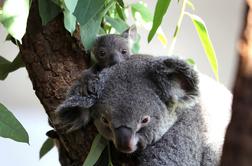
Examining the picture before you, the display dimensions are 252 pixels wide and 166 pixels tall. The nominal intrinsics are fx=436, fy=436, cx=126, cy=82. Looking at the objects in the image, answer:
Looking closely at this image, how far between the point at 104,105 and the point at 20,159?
166cm

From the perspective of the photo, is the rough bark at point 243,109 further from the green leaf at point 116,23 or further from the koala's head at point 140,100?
the green leaf at point 116,23

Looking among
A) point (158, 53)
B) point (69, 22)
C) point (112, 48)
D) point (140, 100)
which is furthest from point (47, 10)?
point (158, 53)

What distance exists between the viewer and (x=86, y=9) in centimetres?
116

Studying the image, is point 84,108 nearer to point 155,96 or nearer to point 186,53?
point 155,96

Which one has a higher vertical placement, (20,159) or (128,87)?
(128,87)

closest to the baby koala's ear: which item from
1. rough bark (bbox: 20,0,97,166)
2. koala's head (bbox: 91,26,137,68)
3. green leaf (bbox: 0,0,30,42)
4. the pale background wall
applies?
koala's head (bbox: 91,26,137,68)

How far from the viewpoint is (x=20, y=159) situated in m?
2.65

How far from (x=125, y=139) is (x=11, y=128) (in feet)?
1.13

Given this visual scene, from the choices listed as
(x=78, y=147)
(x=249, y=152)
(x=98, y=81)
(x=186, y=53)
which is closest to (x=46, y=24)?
(x=98, y=81)

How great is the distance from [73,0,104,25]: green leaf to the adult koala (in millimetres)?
161

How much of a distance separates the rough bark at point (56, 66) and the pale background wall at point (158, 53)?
4.27 feet

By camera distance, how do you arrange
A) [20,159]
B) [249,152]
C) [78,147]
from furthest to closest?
[20,159] < [78,147] < [249,152]

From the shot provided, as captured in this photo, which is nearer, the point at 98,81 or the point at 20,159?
the point at 98,81

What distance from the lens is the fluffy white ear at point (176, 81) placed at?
3.88 feet
